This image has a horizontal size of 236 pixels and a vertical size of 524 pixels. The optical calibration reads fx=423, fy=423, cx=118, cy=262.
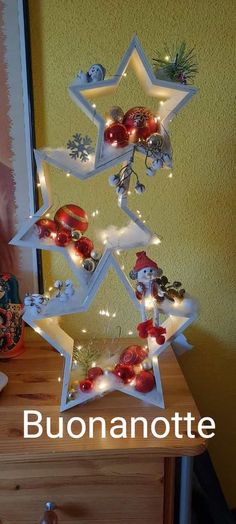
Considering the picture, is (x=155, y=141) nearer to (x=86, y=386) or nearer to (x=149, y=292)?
(x=149, y=292)

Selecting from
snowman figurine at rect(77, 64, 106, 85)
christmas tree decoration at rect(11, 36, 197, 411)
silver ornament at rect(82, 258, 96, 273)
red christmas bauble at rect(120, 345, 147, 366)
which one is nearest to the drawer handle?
christmas tree decoration at rect(11, 36, 197, 411)

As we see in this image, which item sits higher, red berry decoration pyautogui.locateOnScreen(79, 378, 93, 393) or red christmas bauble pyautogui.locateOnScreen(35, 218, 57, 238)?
red christmas bauble pyautogui.locateOnScreen(35, 218, 57, 238)

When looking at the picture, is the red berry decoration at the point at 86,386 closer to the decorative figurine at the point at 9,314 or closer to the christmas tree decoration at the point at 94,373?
the christmas tree decoration at the point at 94,373

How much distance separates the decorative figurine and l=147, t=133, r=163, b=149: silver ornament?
46cm

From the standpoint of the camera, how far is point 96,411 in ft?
2.71

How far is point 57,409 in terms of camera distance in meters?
0.83

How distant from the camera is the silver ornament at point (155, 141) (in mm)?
742

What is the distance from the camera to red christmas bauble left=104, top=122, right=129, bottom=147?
74cm

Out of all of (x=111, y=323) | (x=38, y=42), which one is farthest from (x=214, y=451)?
(x=38, y=42)

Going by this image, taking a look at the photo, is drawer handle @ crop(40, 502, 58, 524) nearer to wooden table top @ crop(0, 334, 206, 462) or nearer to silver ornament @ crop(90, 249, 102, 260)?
wooden table top @ crop(0, 334, 206, 462)

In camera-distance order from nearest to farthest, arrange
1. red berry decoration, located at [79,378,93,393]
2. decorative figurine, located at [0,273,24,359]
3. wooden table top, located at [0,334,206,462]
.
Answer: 1. wooden table top, located at [0,334,206,462]
2. red berry decoration, located at [79,378,93,393]
3. decorative figurine, located at [0,273,24,359]

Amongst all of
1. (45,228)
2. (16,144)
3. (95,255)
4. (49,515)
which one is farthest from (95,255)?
(49,515)

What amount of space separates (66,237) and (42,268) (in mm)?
275

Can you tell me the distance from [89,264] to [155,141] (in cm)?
26
